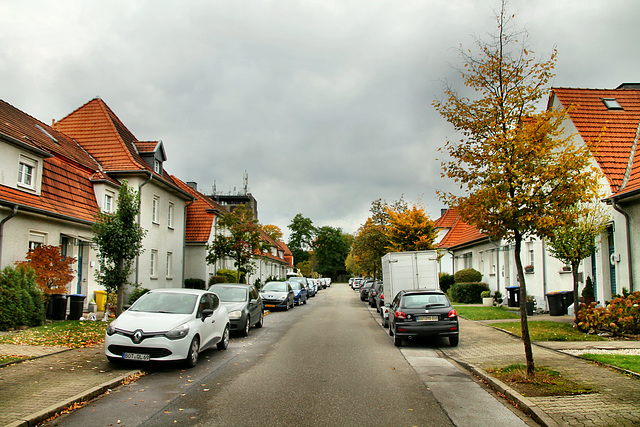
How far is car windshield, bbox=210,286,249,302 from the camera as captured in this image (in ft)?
51.3

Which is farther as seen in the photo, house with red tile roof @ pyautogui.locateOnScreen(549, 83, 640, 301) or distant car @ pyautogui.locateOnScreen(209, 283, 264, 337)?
distant car @ pyautogui.locateOnScreen(209, 283, 264, 337)

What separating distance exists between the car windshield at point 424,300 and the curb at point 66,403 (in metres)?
7.42

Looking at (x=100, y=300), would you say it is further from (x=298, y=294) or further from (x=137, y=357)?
(x=298, y=294)

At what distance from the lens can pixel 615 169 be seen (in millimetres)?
16312

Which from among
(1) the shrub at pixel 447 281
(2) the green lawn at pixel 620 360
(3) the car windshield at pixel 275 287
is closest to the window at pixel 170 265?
(3) the car windshield at pixel 275 287

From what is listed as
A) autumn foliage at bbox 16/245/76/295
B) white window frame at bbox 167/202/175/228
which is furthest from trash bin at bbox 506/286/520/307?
white window frame at bbox 167/202/175/228

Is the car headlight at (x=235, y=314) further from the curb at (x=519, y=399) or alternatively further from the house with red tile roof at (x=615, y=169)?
the house with red tile roof at (x=615, y=169)

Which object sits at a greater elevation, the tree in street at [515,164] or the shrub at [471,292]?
the tree in street at [515,164]

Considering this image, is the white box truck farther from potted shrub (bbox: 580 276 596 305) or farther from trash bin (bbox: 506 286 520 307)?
potted shrub (bbox: 580 276 596 305)

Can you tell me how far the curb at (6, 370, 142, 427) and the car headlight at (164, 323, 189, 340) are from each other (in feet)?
3.08

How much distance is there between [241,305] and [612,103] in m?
16.9

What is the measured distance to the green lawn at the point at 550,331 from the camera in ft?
40.5

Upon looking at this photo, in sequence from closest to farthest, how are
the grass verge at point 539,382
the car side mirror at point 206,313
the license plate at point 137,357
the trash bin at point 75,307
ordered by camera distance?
the grass verge at point 539,382, the license plate at point 137,357, the car side mirror at point 206,313, the trash bin at point 75,307

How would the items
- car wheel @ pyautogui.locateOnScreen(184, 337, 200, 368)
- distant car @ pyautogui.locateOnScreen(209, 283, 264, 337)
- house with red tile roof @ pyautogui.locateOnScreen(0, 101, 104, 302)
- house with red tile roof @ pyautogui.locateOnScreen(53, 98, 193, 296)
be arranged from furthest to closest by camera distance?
house with red tile roof @ pyautogui.locateOnScreen(53, 98, 193, 296)
house with red tile roof @ pyautogui.locateOnScreen(0, 101, 104, 302)
distant car @ pyautogui.locateOnScreen(209, 283, 264, 337)
car wheel @ pyautogui.locateOnScreen(184, 337, 200, 368)
